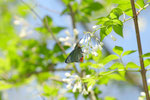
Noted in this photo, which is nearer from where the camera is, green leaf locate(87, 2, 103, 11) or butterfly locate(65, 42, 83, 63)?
butterfly locate(65, 42, 83, 63)

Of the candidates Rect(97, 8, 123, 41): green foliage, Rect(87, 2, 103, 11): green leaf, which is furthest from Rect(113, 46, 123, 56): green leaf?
Rect(87, 2, 103, 11): green leaf

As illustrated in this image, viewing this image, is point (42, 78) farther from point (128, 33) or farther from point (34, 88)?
point (128, 33)

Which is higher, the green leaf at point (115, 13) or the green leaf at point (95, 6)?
the green leaf at point (95, 6)

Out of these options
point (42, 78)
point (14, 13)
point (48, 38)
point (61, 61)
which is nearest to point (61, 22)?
point (14, 13)

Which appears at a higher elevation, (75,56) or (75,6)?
(75,6)

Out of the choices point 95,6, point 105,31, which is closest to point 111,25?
point 105,31

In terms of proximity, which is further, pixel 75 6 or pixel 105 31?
pixel 75 6

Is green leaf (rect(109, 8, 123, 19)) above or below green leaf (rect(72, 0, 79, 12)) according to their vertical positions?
below

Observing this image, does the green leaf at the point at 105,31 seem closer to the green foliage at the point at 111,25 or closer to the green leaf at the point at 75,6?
the green foliage at the point at 111,25

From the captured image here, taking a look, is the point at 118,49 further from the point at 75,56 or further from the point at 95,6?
the point at 95,6

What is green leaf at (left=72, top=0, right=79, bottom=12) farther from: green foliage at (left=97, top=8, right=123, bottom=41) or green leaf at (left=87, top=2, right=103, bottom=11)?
green foliage at (left=97, top=8, right=123, bottom=41)

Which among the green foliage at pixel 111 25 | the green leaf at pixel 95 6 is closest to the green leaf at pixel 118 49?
the green foliage at pixel 111 25
